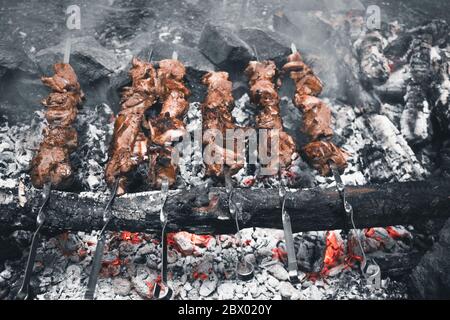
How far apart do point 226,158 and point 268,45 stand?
278cm

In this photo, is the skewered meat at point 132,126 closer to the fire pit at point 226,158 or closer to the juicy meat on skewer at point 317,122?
the fire pit at point 226,158

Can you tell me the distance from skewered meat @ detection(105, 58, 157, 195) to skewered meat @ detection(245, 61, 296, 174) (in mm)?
1566

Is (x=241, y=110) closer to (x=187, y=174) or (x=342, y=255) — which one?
(x=187, y=174)

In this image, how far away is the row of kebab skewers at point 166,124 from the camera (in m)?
4.08

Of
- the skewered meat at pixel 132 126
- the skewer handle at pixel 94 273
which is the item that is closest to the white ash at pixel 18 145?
the skewered meat at pixel 132 126

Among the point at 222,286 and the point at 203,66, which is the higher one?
the point at 203,66

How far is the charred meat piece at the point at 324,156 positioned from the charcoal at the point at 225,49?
78.2 inches

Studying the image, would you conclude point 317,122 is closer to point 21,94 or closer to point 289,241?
point 289,241

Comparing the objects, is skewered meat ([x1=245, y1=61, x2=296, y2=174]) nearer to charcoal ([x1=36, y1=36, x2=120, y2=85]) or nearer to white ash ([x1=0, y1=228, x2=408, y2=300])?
white ash ([x1=0, y1=228, x2=408, y2=300])

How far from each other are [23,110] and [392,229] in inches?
225

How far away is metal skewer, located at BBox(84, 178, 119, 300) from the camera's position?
3.12 metres

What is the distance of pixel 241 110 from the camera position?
5.48 metres

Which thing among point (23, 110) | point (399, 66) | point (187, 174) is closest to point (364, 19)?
point (399, 66)

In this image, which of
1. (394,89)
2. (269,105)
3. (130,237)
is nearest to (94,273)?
(130,237)
